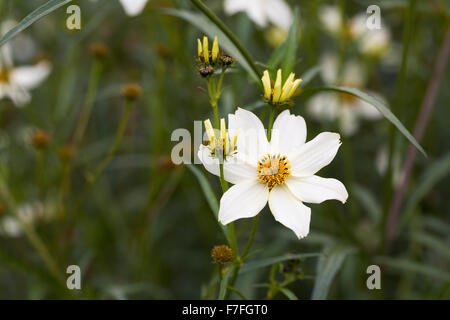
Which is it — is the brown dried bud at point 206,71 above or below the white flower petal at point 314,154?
above

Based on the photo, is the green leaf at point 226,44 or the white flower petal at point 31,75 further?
the white flower petal at point 31,75

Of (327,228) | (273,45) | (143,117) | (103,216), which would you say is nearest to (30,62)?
(143,117)

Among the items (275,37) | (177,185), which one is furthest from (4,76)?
(275,37)

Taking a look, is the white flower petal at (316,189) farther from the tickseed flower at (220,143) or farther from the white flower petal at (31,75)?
the white flower petal at (31,75)

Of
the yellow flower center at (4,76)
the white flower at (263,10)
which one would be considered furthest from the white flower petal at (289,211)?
the yellow flower center at (4,76)

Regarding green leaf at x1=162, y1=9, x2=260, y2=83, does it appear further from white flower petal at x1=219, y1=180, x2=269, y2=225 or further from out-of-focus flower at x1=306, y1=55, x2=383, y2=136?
out-of-focus flower at x1=306, y1=55, x2=383, y2=136

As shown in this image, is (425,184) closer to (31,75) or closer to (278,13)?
(278,13)

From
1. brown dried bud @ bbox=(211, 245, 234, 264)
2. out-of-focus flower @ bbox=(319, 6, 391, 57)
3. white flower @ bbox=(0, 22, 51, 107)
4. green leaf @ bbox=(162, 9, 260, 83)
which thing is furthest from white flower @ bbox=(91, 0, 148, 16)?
out-of-focus flower @ bbox=(319, 6, 391, 57)
